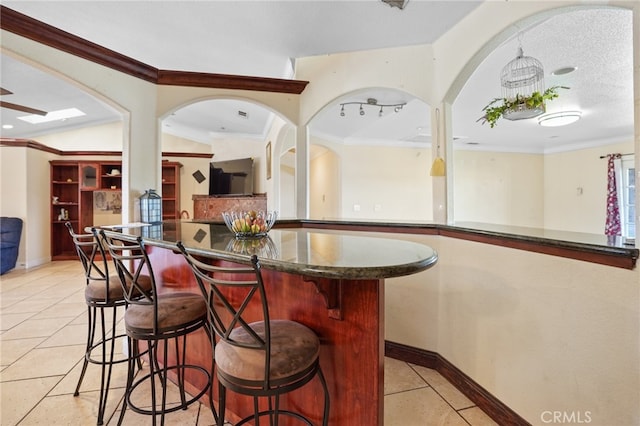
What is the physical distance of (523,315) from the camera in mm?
1611

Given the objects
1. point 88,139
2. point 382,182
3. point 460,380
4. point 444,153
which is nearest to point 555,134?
point 382,182

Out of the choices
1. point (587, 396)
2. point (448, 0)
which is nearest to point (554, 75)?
point (448, 0)

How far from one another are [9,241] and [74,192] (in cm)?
167

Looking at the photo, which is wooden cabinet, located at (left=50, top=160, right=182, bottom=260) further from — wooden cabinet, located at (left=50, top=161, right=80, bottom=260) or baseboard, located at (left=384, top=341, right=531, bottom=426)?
baseboard, located at (left=384, top=341, right=531, bottom=426)

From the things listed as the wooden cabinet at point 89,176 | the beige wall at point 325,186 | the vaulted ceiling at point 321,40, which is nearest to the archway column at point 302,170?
the vaulted ceiling at point 321,40

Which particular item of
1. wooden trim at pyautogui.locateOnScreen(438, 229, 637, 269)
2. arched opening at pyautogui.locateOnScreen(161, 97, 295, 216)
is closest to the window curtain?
wooden trim at pyautogui.locateOnScreen(438, 229, 637, 269)

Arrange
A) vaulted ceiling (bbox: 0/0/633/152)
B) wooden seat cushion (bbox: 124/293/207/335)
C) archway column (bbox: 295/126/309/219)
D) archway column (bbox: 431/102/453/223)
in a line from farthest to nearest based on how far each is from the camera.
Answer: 1. archway column (bbox: 295/126/309/219)
2. archway column (bbox: 431/102/453/223)
3. vaulted ceiling (bbox: 0/0/633/152)
4. wooden seat cushion (bbox: 124/293/207/335)

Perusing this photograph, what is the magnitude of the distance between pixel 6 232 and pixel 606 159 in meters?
11.3

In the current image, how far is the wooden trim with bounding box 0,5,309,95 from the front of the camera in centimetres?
205

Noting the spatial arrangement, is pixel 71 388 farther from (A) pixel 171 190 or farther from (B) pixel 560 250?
(A) pixel 171 190

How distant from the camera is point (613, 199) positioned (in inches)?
236

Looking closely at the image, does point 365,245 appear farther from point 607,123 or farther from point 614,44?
point 607,123

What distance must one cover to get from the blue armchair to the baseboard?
20.9 feet

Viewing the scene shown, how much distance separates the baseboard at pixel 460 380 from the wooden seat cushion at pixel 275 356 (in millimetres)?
1282
